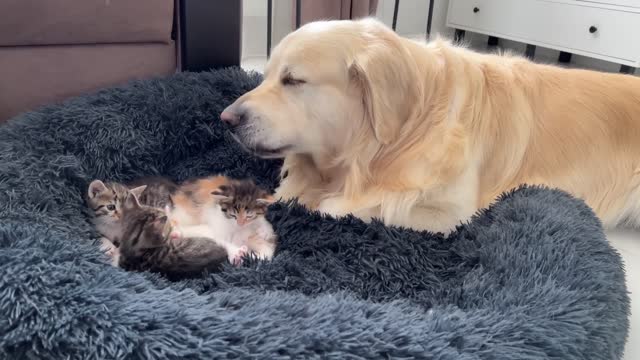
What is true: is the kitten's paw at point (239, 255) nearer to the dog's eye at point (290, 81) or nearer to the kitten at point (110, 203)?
the kitten at point (110, 203)

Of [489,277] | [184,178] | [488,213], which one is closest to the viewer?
[489,277]

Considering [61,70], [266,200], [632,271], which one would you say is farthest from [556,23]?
[61,70]

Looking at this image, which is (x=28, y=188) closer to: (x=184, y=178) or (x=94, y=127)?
(x=94, y=127)

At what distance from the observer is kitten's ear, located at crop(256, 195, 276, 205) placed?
1.20 meters

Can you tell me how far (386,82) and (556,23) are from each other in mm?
2163

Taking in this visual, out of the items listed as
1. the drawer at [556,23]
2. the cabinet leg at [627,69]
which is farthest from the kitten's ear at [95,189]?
the cabinet leg at [627,69]

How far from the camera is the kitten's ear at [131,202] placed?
104 centimetres

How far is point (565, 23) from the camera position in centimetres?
286

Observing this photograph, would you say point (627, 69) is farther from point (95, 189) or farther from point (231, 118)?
point (95, 189)

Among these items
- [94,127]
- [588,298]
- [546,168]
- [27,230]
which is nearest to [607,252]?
[588,298]

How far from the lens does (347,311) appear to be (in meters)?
0.73

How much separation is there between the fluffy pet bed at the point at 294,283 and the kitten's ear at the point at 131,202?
0.08 m

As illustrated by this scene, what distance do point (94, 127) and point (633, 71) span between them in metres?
2.64

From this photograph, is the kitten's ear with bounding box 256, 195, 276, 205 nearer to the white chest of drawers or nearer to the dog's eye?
the dog's eye
